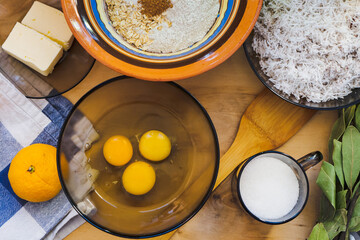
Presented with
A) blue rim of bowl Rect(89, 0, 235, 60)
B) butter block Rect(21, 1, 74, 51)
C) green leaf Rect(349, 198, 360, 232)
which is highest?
blue rim of bowl Rect(89, 0, 235, 60)

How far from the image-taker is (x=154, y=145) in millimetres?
917

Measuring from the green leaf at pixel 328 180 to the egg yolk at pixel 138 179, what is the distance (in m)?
0.42

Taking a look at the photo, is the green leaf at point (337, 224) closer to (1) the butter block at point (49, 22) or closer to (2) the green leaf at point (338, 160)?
(2) the green leaf at point (338, 160)

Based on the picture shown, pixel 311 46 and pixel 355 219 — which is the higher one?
pixel 311 46

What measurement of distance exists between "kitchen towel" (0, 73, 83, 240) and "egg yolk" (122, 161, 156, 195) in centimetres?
16

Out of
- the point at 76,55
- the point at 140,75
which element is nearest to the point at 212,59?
the point at 140,75

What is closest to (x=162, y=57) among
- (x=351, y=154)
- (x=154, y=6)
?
(x=154, y=6)

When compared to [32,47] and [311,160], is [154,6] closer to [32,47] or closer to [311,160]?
[32,47]

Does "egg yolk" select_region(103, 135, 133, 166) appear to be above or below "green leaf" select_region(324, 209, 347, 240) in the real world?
above

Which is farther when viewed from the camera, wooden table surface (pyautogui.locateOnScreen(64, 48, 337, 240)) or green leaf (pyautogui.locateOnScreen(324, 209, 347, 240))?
wooden table surface (pyautogui.locateOnScreen(64, 48, 337, 240))

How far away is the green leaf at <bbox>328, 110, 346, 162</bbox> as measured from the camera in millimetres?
914

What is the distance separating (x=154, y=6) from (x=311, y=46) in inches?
15.1

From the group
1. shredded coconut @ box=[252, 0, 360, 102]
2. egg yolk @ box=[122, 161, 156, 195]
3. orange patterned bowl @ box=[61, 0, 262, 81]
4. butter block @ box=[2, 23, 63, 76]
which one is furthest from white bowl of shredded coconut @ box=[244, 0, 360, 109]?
butter block @ box=[2, 23, 63, 76]

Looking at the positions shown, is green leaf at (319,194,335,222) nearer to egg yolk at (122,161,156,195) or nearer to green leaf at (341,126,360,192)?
green leaf at (341,126,360,192)
